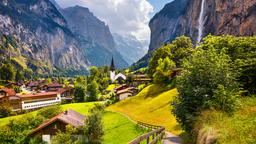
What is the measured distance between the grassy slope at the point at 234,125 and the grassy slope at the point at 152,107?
2624cm

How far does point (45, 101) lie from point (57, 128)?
6847 cm

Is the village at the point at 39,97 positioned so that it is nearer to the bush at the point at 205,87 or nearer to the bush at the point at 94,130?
the bush at the point at 94,130

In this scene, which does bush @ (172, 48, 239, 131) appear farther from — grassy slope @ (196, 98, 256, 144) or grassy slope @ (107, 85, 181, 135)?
grassy slope @ (107, 85, 181, 135)

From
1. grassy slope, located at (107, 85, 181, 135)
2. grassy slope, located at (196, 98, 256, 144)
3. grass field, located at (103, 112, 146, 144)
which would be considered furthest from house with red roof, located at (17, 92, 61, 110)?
grassy slope, located at (196, 98, 256, 144)

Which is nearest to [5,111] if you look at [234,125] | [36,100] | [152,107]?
[36,100]

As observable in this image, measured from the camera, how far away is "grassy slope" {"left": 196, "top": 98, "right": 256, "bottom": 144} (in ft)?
43.1

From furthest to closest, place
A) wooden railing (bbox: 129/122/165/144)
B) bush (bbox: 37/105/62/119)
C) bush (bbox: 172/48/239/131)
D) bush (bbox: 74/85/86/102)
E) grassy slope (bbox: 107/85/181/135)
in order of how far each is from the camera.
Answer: bush (bbox: 74/85/86/102) → bush (bbox: 37/105/62/119) → grassy slope (bbox: 107/85/181/135) → bush (bbox: 172/48/239/131) → wooden railing (bbox: 129/122/165/144)

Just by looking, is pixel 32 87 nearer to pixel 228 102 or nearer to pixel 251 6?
pixel 251 6

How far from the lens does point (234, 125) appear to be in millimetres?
15797

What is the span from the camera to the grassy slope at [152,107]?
54219 millimetres

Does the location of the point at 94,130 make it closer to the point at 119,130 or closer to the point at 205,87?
the point at 119,130

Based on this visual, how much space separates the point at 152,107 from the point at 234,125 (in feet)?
165

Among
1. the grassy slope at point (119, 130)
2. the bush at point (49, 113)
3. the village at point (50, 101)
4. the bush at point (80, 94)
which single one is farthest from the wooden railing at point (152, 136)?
the bush at point (80, 94)

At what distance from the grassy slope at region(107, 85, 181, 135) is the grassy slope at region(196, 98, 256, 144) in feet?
86.1
